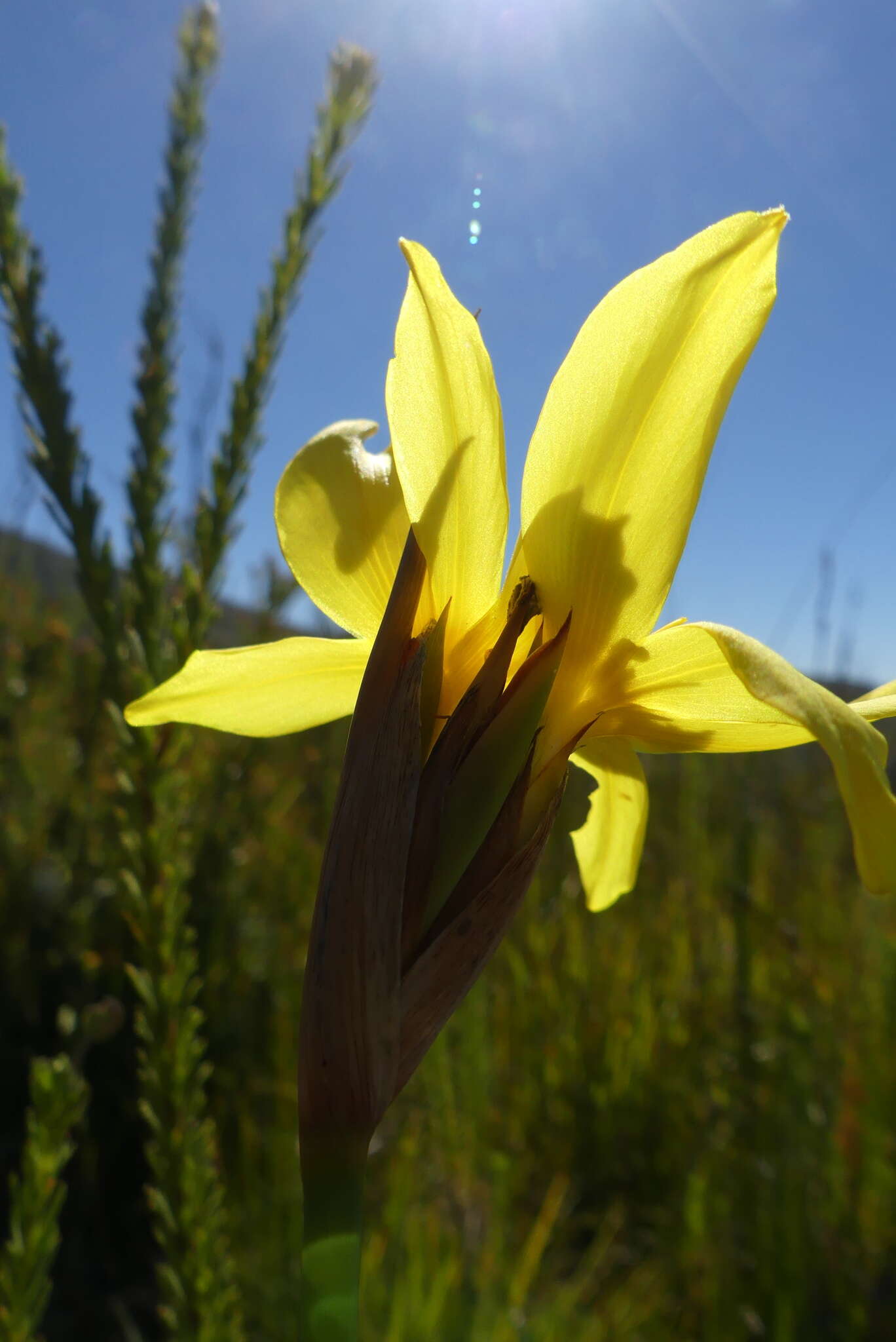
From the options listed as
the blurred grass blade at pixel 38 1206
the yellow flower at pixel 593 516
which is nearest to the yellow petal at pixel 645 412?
the yellow flower at pixel 593 516

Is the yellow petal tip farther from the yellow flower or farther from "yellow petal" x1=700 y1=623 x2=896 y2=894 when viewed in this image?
"yellow petal" x1=700 y1=623 x2=896 y2=894

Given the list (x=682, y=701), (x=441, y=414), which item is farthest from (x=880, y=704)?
(x=441, y=414)

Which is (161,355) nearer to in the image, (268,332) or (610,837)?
(268,332)

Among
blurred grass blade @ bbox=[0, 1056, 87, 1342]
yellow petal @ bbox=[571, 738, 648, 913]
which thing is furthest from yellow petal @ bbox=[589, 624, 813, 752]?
blurred grass blade @ bbox=[0, 1056, 87, 1342]

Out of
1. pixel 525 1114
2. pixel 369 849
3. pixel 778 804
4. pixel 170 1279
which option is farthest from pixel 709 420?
pixel 778 804

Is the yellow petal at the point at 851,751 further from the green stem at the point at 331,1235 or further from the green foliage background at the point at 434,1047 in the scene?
the green foliage background at the point at 434,1047

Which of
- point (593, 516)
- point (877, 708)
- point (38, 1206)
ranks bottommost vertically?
point (38, 1206)
